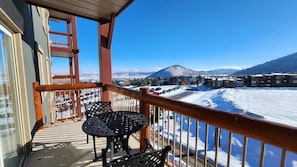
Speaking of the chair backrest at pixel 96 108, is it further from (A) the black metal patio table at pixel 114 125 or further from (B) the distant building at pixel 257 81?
(B) the distant building at pixel 257 81

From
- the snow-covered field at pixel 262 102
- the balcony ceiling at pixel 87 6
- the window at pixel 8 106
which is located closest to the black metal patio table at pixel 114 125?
the window at pixel 8 106

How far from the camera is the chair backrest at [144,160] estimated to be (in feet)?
2.99

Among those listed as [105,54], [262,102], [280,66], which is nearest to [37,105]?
[105,54]

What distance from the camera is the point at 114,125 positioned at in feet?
6.29

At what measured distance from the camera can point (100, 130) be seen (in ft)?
5.74

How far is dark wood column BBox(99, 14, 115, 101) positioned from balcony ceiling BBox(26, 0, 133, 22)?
1.20ft

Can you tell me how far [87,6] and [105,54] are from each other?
120cm

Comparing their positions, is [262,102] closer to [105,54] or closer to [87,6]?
[105,54]

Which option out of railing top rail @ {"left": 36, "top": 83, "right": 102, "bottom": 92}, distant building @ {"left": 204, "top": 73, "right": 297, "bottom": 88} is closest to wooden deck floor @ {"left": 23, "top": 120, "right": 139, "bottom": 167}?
railing top rail @ {"left": 36, "top": 83, "right": 102, "bottom": 92}

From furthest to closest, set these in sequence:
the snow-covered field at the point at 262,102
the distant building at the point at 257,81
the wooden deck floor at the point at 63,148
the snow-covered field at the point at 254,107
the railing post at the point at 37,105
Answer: the snow-covered field at the point at 262,102, the distant building at the point at 257,81, the snow-covered field at the point at 254,107, the railing post at the point at 37,105, the wooden deck floor at the point at 63,148

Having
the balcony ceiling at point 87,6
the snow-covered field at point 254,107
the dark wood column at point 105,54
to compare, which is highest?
the balcony ceiling at point 87,6

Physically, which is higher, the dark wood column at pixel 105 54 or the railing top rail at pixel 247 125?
the dark wood column at pixel 105 54

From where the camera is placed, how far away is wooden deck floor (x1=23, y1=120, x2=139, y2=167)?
7.50 feet

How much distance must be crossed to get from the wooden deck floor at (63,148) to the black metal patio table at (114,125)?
67 cm
